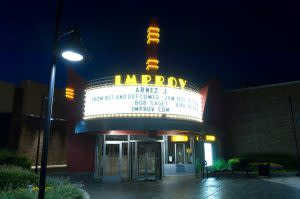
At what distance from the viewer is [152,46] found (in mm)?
26750

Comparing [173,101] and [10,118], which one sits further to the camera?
[10,118]

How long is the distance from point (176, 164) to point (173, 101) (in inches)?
292

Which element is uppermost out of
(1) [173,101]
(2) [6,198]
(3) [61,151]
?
(1) [173,101]

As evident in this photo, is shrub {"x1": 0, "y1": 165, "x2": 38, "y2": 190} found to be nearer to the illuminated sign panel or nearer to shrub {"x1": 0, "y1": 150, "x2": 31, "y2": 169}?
shrub {"x1": 0, "y1": 150, "x2": 31, "y2": 169}

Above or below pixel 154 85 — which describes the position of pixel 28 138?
below

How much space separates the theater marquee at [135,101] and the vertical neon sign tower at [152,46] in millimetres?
4592

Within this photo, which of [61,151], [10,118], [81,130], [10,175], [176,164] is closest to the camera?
[10,175]

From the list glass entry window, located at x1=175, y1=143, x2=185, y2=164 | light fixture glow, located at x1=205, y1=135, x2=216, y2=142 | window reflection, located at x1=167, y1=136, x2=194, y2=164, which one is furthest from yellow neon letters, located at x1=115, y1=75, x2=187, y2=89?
light fixture glow, located at x1=205, y1=135, x2=216, y2=142

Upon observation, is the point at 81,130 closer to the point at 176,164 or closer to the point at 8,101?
the point at 176,164

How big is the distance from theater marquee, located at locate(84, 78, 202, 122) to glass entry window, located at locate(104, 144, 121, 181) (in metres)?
3.01

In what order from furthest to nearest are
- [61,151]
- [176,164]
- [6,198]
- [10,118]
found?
1. [61,151]
2. [10,118]
3. [176,164]
4. [6,198]

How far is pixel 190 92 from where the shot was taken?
22750 mm

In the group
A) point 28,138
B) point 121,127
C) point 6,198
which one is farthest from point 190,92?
point 28,138

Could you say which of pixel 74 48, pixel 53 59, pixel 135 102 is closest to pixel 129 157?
pixel 135 102
